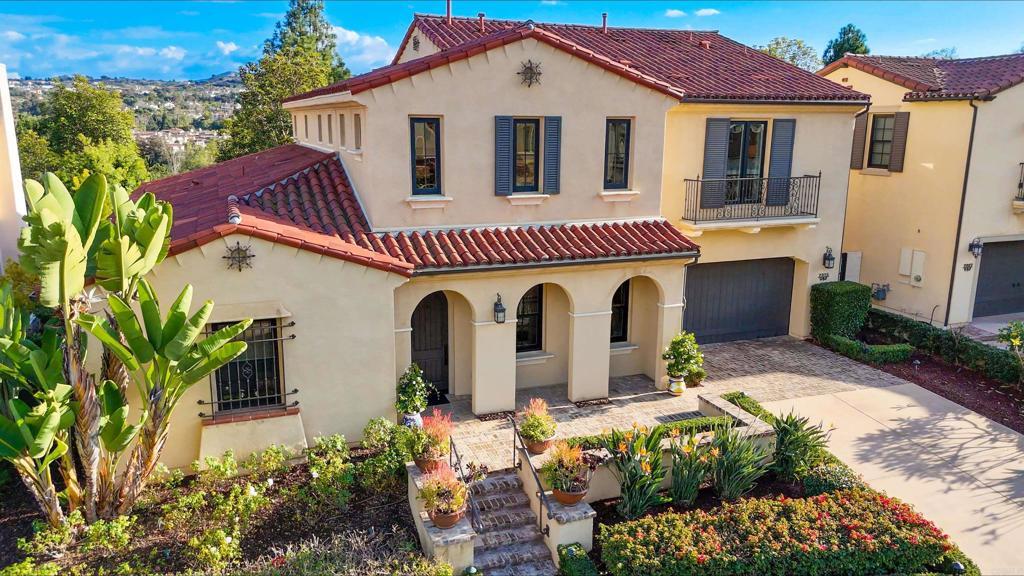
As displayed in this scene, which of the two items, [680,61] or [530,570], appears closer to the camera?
[530,570]

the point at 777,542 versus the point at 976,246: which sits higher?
the point at 976,246

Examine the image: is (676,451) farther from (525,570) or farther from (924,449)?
(924,449)

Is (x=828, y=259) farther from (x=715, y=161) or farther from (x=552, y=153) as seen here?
(x=552, y=153)

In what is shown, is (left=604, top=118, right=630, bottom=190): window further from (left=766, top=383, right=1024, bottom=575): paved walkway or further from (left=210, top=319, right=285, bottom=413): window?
(left=210, top=319, right=285, bottom=413): window

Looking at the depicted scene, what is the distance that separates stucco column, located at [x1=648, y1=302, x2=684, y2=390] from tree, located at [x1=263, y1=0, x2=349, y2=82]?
48347 mm

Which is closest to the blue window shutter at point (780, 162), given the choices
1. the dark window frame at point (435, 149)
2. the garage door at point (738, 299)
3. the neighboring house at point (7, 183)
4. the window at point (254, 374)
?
the garage door at point (738, 299)

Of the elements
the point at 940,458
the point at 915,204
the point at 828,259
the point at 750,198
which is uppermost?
the point at 750,198

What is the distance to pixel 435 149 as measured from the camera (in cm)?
1523

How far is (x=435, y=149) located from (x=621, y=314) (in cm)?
673

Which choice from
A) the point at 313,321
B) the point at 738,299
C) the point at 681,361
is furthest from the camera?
the point at 738,299

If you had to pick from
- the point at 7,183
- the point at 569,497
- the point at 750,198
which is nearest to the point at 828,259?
the point at 750,198

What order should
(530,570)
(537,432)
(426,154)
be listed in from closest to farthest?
(530,570), (537,432), (426,154)

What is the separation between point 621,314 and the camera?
730 inches

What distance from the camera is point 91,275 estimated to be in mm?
11445
